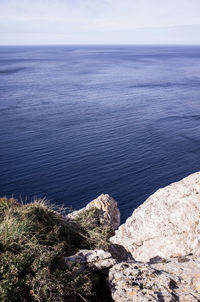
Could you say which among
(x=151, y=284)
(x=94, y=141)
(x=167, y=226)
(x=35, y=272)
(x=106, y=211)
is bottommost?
(x=94, y=141)

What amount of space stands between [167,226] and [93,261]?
5200 mm

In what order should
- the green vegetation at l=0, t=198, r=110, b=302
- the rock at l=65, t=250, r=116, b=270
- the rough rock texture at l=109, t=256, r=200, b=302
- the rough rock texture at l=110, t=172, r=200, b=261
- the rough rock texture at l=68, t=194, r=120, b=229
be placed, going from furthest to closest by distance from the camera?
the rough rock texture at l=68, t=194, r=120, b=229 → the rough rock texture at l=110, t=172, r=200, b=261 → the rock at l=65, t=250, r=116, b=270 → the rough rock texture at l=109, t=256, r=200, b=302 → the green vegetation at l=0, t=198, r=110, b=302

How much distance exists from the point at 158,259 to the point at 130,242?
175 cm

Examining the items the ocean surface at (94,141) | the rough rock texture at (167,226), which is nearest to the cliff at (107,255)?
the rough rock texture at (167,226)

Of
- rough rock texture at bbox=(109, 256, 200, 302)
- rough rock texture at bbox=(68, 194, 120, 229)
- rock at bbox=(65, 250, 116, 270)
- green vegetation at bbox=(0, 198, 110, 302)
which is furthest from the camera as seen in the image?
rough rock texture at bbox=(68, 194, 120, 229)

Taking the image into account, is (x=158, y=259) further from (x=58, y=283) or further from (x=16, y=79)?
(x=16, y=79)

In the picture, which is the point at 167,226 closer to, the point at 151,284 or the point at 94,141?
the point at 151,284

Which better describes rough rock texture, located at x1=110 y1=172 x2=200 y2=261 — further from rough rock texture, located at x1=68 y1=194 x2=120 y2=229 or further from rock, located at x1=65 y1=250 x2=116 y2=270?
rock, located at x1=65 y1=250 x2=116 y2=270

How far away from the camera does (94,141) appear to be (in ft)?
213

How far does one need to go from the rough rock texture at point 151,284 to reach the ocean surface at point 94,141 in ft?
68.0

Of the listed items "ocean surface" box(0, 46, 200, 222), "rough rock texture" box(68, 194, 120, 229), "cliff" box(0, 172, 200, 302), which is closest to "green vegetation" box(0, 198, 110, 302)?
"cliff" box(0, 172, 200, 302)

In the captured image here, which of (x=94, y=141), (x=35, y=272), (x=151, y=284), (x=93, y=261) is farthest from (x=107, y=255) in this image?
(x=94, y=141)

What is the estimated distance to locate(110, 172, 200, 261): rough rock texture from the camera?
1155 cm

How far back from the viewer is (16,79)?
126375mm
